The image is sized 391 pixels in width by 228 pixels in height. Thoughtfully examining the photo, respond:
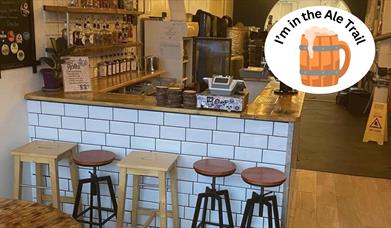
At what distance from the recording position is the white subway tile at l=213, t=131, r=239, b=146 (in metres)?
2.55

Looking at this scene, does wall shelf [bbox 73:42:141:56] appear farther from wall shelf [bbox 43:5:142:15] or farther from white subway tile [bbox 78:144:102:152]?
white subway tile [bbox 78:144:102:152]

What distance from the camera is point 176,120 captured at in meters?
2.61

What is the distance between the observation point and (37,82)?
296 cm

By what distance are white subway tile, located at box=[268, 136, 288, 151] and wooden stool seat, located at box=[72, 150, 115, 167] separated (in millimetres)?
992

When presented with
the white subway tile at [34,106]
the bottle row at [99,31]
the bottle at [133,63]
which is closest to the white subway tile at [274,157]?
the white subway tile at [34,106]

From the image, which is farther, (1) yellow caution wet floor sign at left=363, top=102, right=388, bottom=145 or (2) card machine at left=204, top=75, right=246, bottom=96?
(1) yellow caution wet floor sign at left=363, top=102, right=388, bottom=145

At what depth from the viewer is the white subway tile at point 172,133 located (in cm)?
263

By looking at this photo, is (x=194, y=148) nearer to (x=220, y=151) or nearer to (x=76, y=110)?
(x=220, y=151)

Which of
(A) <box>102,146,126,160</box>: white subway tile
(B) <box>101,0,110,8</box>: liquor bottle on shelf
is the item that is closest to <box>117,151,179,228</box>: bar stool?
(A) <box>102,146,126,160</box>: white subway tile

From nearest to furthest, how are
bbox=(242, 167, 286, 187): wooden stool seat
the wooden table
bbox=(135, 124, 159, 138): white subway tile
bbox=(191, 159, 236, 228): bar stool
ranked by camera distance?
1. the wooden table
2. bbox=(242, 167, 286, 187): wooden stool seat
3. bbox=(191, 159, 236, 228): bar stool
4. bbox=(135, 124, 159, 138): white subway tile

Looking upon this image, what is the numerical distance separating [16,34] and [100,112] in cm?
74

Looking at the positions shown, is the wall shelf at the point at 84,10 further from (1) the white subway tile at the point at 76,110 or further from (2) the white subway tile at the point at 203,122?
(2) the white subway tile at the point at 203,122

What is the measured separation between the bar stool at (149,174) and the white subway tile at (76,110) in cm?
47

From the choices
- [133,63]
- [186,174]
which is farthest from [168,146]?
[133,63]
